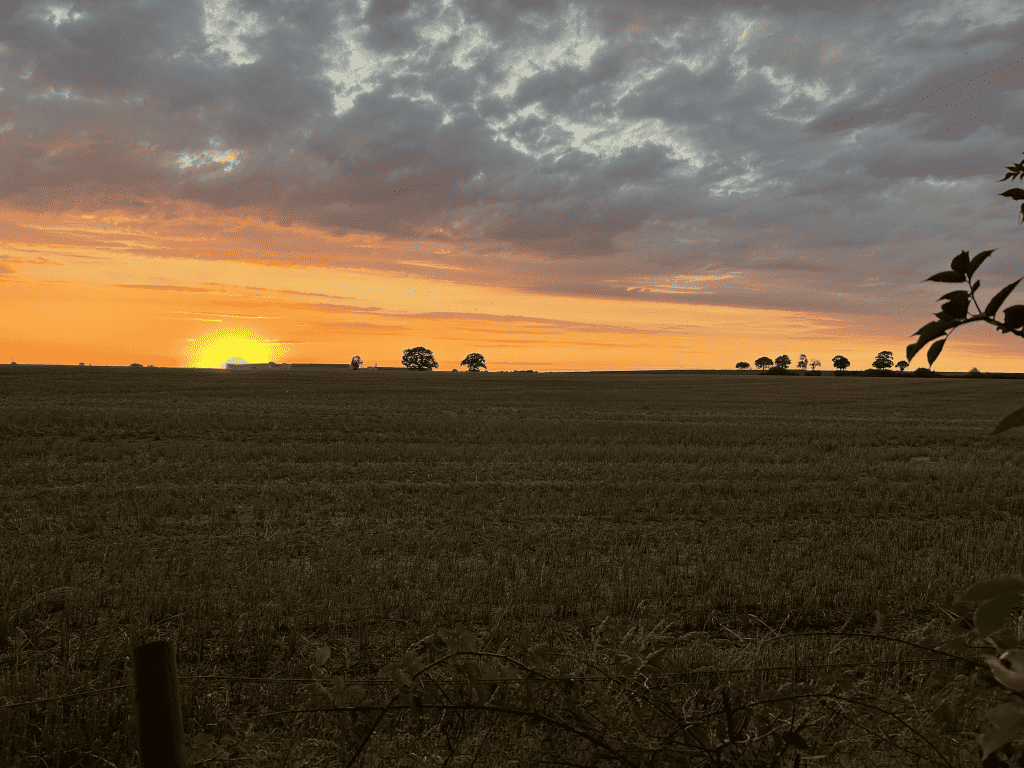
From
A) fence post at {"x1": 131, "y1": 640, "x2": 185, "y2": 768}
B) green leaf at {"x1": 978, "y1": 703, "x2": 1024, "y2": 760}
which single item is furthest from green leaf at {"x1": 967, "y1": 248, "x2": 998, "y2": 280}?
fence post at {"x1": 131, "y1": 640, "x2": 185, "y2": 768}

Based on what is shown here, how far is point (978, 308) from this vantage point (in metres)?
1.38

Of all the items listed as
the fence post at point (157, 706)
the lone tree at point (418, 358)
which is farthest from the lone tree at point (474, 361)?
the fence post at point (157, 706)

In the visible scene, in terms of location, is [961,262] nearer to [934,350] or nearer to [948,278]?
[948,278]

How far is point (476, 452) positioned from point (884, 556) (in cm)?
1138

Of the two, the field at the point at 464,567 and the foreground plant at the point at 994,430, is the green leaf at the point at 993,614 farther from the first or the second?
the field at the point at 464,567

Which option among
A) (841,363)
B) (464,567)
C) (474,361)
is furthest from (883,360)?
(464,567)

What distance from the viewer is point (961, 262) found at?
4.39 feet

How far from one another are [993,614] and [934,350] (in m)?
0.59

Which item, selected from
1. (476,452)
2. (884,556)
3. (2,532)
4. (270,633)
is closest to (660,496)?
(884,556)

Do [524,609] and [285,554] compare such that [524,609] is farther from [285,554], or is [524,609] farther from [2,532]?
[2,532]

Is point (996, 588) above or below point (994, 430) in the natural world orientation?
below

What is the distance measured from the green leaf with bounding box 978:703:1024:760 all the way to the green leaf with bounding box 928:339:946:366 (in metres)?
0.70

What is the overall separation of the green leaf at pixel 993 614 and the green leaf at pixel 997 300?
61 cm

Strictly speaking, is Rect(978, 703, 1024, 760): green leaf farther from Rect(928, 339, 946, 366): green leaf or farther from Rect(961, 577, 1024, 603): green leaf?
Rect(928, 339, 946, 366): green leaf
